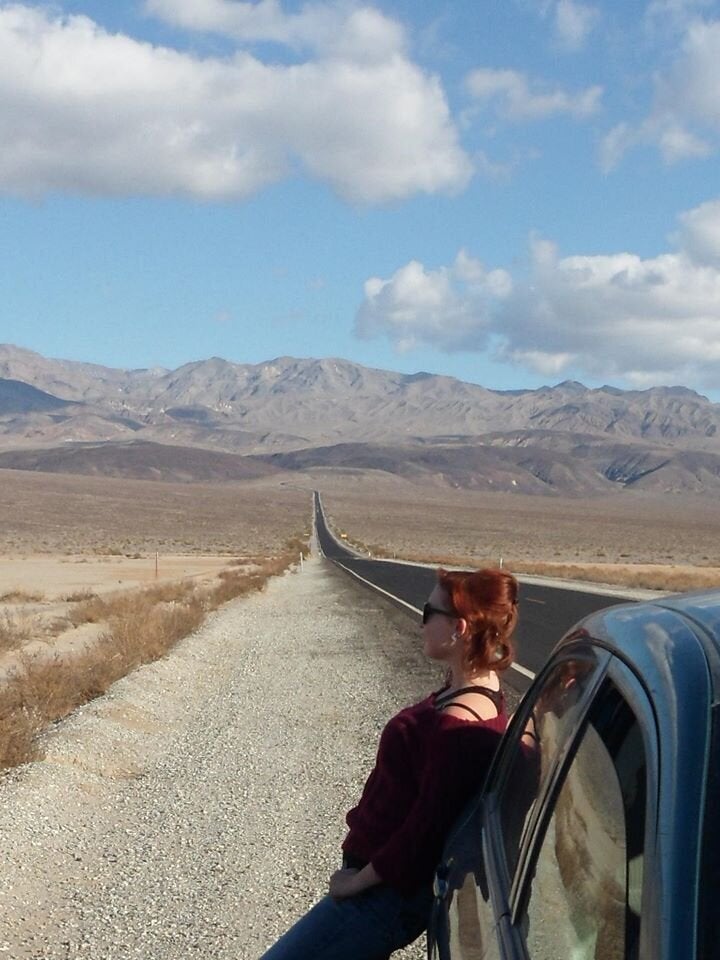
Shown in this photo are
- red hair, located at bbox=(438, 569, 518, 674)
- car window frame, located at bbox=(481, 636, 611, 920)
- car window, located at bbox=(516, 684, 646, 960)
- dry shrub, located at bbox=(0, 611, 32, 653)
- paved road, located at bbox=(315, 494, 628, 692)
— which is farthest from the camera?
dry shrub, located at bbox=(0, 611, 32, 653)

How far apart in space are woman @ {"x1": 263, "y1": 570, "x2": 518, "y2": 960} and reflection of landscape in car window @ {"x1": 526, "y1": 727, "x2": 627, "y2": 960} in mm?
631

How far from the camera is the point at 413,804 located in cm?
298

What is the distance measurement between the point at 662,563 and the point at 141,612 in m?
43.2

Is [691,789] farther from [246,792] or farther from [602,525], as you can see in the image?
[602,525]

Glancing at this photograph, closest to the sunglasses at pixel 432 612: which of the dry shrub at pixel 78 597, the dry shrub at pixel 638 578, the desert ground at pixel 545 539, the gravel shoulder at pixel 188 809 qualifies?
the gravel shoulder at pixel 188 809

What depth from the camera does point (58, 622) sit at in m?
23.6

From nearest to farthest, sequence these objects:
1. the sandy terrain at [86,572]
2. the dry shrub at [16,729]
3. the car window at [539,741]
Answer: the car window at [539,741], the dry shrub at [16,729], the sandy terrain at [86,572]

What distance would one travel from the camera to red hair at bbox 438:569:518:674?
321cm

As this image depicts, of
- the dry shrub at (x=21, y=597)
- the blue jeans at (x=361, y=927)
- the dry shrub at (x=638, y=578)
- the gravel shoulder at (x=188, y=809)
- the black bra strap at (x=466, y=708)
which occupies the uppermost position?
the black bra strap at (x=466, y=708)

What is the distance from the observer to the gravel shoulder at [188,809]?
534 centimetres

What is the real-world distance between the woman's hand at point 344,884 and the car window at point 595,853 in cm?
74

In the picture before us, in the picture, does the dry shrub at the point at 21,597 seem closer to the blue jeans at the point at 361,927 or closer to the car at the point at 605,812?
the blue jeans at the point at 361,927

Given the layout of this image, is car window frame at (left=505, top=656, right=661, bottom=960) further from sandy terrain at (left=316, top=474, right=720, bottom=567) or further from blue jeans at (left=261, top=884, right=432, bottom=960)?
sandy terrain at (left=316, top=474, right=720, bottom=567)

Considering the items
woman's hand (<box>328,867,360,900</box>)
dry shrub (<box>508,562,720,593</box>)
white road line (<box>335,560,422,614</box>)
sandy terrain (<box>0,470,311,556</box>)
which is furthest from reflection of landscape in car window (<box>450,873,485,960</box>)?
sandy terrain (<box>0,470,311,556</box>)
